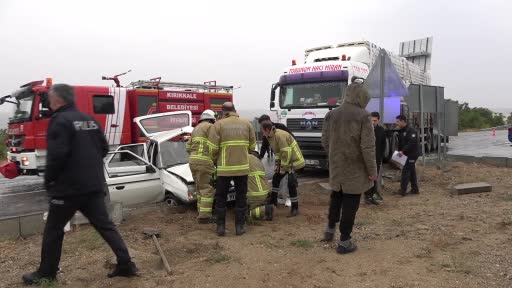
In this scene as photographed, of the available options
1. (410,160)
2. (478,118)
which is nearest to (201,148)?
(410,160)

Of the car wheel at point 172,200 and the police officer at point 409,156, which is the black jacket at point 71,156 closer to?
the car wheel at point 172,200

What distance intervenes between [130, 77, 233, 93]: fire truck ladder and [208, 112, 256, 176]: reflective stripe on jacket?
25.8 ft

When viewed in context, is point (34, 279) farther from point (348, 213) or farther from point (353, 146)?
point (353, 146)

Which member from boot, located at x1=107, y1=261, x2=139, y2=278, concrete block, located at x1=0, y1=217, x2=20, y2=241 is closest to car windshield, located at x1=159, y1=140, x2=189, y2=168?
concrete block, located at x1=0, y1=217, x2=20, y2=241

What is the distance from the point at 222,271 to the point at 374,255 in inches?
62.2

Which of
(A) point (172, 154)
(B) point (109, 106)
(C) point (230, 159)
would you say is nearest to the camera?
(C) point (230, 159)

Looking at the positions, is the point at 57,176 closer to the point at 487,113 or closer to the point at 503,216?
the point at 503,216

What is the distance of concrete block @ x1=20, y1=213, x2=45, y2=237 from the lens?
5984mm

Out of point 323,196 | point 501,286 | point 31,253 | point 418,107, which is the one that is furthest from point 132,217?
point 418,107

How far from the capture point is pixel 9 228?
591cm

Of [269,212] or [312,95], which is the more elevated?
[312,95]

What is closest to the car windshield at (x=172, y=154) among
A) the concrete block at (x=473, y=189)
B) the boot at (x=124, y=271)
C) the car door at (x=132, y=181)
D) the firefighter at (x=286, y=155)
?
the car door at (x=132, y=181)

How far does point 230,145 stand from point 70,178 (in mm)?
2199

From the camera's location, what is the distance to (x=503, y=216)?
6.30 m
